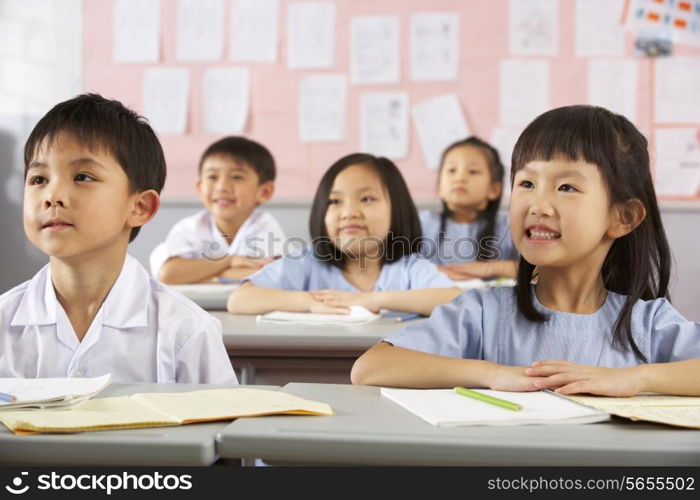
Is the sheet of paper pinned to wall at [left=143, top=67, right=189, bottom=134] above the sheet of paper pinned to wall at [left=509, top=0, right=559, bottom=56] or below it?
below

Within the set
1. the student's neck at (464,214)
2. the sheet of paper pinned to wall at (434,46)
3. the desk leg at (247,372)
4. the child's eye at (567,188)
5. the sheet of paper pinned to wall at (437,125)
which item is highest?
the sheet of paper pinned to wall at (434,46)

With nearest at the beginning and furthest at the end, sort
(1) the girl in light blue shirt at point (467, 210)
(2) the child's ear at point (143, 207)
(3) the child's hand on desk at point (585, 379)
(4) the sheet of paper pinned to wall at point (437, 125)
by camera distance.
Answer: (3) the child's hand on desk at point (585, 379)
(2) the child's ear at point (143, 207)
(1) the girl in light blue shirt at point (467, 210)
(4) the sheet of paper pinned to wall at point (437, 125)

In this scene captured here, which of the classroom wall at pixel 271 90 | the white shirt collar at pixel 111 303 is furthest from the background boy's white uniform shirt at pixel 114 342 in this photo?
the classroom wall at pixel 271 90

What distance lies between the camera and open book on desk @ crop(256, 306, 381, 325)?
2082 mm

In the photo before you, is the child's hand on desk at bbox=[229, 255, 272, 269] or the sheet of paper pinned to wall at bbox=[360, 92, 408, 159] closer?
the child's hand on desk at bbox=[229, 255, 272, 269]

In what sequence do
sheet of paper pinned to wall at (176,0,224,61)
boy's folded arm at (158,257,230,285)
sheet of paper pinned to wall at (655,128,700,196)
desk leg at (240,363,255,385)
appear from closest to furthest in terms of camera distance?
desk leg at (240,363,255,385)
boy's folded arm at (158,257,230,285)
sheet of paper pinned to wall at (655,128,700,196)
sheet of paper pinned to wall at (176,0,224,61)

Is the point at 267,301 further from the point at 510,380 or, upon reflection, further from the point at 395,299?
the point at 510,380

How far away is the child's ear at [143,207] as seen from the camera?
5.26 ft

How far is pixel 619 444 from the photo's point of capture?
0.86 metres

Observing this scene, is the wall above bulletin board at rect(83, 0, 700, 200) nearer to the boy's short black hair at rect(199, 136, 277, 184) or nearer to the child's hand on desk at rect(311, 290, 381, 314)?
the boy's short black hair at rect(199, 136, 277, 184)

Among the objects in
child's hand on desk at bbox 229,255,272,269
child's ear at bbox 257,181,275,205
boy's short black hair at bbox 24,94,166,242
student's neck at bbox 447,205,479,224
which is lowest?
child's hand on desk at bbox 229,255,272,269

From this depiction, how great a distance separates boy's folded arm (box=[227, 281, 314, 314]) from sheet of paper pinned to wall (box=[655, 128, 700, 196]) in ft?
8.34

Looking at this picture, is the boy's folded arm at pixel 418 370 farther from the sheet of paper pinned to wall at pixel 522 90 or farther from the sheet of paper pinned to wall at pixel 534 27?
the sheet of paper pinned to wall at pixel 534 27

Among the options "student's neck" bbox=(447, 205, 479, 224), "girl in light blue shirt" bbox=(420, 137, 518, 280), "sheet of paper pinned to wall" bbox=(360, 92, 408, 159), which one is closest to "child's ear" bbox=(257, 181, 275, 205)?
"sheet of paper pinned to wall" bbox=(360, 92, 408, 159)
